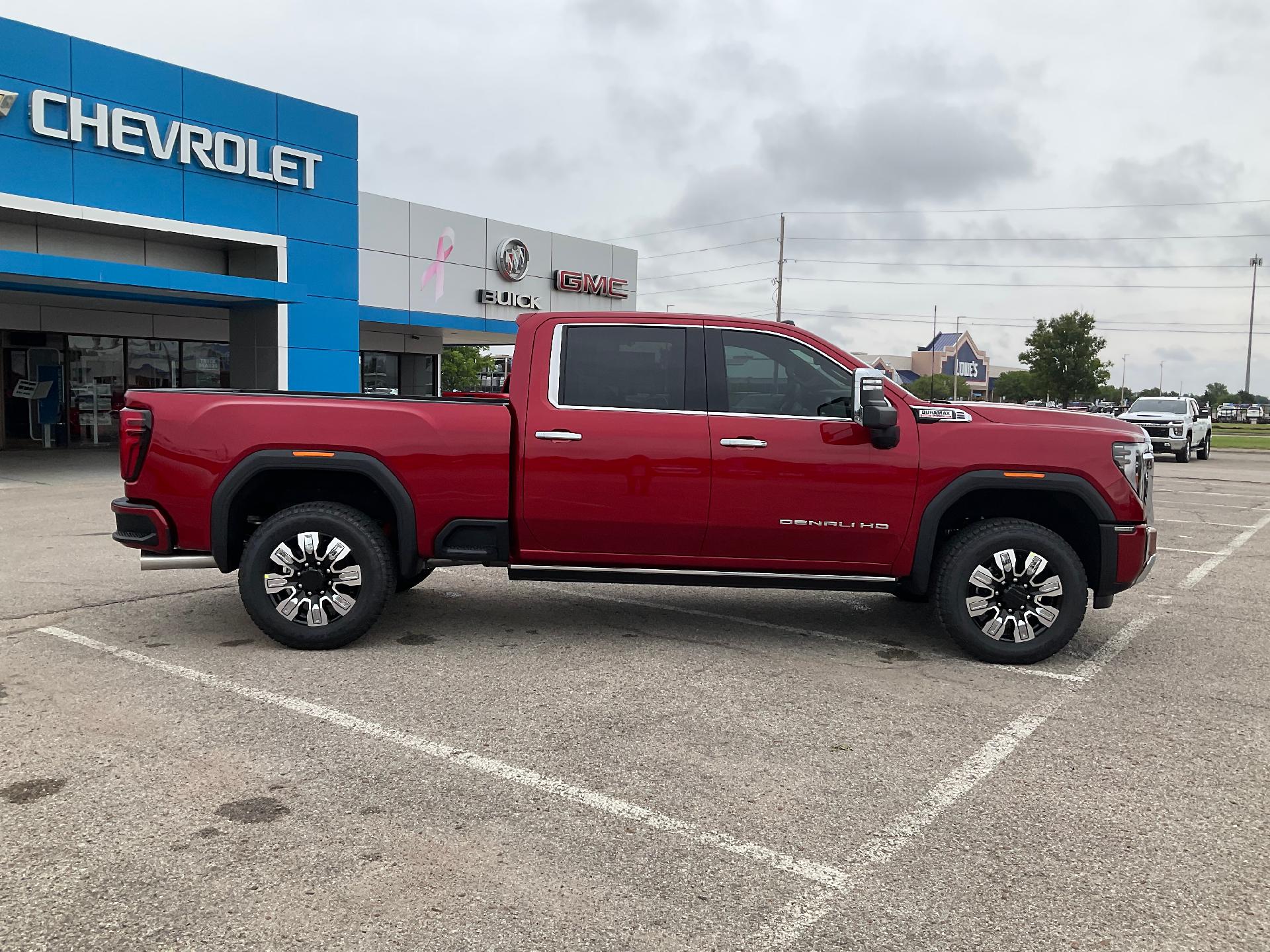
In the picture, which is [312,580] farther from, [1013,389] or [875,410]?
[1013,389]

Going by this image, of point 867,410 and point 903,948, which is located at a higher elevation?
point 867,410

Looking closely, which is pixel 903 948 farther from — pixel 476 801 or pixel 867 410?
pixel 867 410

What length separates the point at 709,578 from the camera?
223 inches

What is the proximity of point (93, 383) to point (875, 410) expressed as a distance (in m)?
24.0

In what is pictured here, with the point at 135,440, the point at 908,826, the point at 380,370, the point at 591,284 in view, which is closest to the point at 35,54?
the point at 135,440

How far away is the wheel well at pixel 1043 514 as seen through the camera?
578 centimetres

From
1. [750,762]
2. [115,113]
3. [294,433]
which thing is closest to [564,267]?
[115,113]

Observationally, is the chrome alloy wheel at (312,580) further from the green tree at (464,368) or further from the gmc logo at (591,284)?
the green tree at (464,368)

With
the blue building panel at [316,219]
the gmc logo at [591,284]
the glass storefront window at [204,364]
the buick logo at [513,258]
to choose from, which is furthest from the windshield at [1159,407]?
the glass storefront window at [204,364]

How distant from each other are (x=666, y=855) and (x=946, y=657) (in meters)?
3.11

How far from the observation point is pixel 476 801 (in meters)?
3.68

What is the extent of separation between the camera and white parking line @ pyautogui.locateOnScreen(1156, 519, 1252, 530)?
1236cm

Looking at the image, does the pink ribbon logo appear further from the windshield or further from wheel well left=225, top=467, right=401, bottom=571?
wheel well left=225, top=467, right=401, bottom=571

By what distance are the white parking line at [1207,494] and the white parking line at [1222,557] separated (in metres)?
3.50
